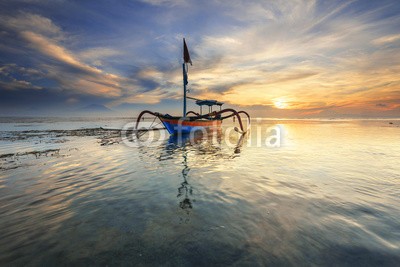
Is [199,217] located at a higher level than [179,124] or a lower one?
lower

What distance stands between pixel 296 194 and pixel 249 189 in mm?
1617

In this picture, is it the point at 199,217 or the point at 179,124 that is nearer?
the point at 199,217

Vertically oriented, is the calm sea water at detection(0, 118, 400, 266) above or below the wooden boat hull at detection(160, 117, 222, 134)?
below

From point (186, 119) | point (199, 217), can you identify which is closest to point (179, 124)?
point (186, 119)

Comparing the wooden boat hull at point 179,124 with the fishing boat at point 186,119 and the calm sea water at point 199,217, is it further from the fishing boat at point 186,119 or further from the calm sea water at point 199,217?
the calm sea water at point 199,217

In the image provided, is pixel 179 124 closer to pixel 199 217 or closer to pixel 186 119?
pixel 186 119

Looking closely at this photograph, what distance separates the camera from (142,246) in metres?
3.77

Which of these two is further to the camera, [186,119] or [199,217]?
[186,119]

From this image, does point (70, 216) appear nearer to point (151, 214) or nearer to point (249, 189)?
point (151, 214)

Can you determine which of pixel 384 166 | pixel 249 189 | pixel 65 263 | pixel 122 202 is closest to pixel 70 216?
pixel 122 202

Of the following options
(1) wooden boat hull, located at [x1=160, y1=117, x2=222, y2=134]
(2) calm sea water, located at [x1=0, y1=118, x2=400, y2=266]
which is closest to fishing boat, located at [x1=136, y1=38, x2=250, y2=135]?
(1) wooden boat hull, located at [x1=160, y1=117, x2=222, y2=134]

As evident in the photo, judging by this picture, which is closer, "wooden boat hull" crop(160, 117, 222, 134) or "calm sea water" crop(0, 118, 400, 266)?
"calm sea water" crop(0, 118, 400, 266)

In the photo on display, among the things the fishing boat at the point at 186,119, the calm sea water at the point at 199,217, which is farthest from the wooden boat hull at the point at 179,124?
the calm sea water at the point at 199,217

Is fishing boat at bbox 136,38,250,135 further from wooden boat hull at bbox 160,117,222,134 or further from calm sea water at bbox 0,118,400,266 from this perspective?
calm sea water at bbox 0,118,400,266
